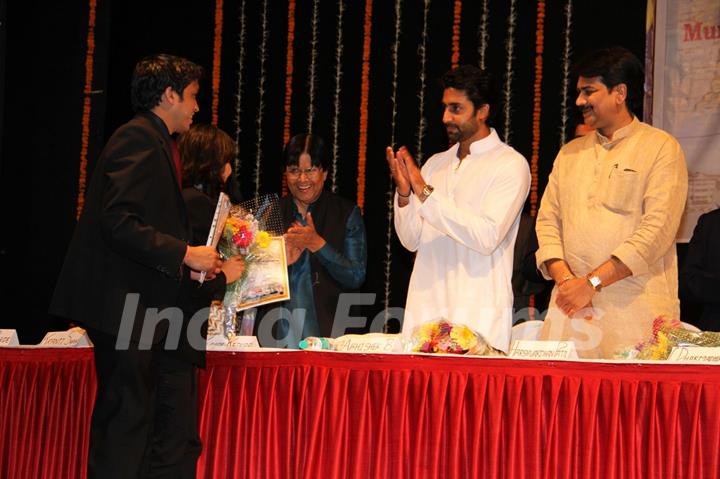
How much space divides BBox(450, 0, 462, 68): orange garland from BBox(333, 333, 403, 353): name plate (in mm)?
2646

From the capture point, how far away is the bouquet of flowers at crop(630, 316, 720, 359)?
253 cm

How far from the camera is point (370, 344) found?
111 inches

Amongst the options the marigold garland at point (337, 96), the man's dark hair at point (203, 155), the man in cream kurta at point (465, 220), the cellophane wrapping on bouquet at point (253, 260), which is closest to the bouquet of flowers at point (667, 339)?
the man in cream kurta at point (465, 220)

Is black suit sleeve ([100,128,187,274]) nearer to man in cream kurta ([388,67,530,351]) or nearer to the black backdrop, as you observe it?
man in cream kurta ([388,67,530,351])

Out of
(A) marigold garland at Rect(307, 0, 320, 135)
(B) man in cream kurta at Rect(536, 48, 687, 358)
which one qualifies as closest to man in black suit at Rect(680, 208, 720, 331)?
(B) man in cream kurta at Rect(536, 48, 687, 358)

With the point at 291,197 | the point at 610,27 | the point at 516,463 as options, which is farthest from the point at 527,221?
the point at 516,463

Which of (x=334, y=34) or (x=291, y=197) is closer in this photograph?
(x=291, y=197)

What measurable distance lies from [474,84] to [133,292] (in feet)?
4.45

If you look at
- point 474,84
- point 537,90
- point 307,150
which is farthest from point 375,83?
point 474,84

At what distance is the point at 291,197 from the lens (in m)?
4.05

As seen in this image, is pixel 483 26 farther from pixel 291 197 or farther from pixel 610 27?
pixel 291 197

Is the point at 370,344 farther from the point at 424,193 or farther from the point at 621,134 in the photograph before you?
the point at 621,134

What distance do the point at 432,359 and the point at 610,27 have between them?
2739 millimetres

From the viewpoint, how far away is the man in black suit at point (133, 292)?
2541 mm
